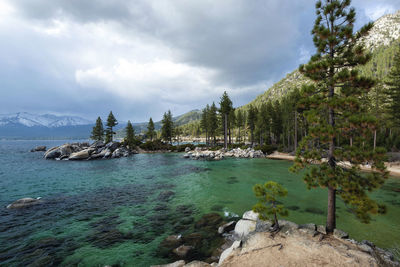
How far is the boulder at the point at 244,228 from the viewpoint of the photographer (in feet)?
30.4

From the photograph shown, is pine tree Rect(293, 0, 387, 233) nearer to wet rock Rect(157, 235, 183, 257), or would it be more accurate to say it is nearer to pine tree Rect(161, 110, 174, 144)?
wet rock Rect(157, 235, 183, 257)

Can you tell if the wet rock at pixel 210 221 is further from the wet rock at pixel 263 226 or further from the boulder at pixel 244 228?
the wet rock at pixel 263 226

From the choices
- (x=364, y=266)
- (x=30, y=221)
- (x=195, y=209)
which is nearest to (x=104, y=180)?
(x=30, y=221)

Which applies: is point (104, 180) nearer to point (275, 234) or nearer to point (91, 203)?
point (91, 203)

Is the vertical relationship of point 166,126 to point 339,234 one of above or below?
above

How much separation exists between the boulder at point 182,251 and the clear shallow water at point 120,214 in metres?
0.78

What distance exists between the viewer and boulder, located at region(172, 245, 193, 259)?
27.1 feet

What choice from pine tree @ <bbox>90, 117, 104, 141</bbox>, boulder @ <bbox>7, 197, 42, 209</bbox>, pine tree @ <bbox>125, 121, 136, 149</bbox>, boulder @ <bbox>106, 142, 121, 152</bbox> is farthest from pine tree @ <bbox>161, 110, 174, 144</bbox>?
boulder @ <bbox>7, 197, 42, 209</bbox>

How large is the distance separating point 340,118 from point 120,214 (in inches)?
601

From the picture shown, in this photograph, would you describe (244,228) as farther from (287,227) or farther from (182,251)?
(182,251)

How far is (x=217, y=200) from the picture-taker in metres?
16.1

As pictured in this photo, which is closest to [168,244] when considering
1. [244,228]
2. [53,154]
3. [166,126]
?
[244,228]

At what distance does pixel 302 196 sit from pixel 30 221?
75.9 ft

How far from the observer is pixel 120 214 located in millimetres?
13055
